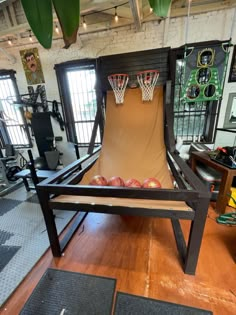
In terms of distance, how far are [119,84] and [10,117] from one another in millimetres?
3080

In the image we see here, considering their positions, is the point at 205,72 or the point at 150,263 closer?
the point at 150,263

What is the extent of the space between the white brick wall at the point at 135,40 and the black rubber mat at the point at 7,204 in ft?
6.85

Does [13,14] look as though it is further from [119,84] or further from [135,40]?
[119,84]

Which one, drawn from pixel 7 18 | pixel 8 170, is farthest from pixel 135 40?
pixel 8 170

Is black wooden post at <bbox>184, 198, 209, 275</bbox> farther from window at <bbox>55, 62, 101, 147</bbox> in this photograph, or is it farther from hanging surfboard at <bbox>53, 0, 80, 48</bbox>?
window at <bbox>55, 62, 101, 147</bbox>

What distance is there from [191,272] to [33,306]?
3.52 ft

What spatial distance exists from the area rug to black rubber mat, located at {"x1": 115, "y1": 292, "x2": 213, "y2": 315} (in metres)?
0.80

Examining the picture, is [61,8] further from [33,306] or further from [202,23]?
[202,23]

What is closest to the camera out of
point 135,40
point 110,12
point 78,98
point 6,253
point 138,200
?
point 138,200

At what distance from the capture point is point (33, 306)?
3.17ft

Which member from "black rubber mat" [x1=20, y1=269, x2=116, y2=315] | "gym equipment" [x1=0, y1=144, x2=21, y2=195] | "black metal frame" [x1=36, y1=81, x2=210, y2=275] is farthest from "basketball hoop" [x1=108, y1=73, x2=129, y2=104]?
"gym equipment" [x1=0, y1=144, x2=21, y2=195]

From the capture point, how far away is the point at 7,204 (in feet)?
7.82

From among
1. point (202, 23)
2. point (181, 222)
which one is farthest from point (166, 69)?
point (181, 222)

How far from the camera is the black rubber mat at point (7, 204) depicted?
87.8 inches
